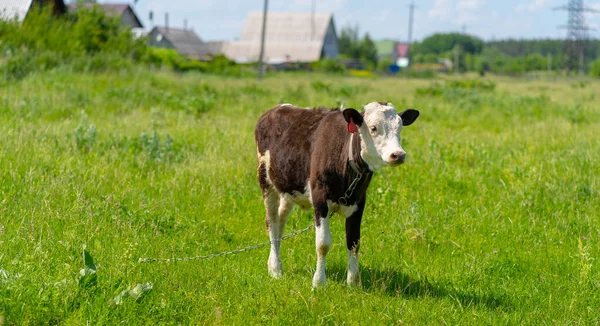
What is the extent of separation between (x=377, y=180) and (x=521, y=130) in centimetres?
685

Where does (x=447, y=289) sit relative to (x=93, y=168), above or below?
below

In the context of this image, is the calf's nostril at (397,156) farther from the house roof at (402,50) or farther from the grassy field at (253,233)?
the house roof at (402,50)

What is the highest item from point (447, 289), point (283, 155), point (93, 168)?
point (283, 155)

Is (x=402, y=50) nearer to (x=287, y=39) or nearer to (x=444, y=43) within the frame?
(x=444, y=43)

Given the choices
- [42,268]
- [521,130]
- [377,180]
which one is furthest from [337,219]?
[521,130]

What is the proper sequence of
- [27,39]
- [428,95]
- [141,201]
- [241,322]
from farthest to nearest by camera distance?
[428,95] < [27,39] < [141,201] < [241,322]

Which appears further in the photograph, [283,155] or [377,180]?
[377,180]

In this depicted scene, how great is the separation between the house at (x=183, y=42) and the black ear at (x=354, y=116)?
68116 millimetres

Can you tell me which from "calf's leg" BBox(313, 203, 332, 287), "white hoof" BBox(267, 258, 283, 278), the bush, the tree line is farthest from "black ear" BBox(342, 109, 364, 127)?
the tree line

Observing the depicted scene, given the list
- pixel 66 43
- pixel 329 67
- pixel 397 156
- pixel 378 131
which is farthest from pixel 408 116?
pixel 329 67

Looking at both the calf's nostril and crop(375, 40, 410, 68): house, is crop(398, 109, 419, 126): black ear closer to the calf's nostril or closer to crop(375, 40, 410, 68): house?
the calf's nostril

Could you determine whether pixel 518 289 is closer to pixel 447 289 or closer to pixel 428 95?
pixel 447 289

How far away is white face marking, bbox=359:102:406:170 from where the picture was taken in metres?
5.04

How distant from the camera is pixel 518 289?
19.4 ft
